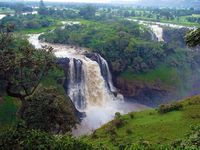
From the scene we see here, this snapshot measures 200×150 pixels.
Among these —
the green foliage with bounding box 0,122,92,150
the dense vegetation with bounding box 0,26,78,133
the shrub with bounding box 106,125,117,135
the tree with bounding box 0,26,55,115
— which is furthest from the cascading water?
the green foliage with bounding box 0,122,92,150

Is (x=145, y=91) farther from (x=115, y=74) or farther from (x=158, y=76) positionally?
(x=115, y=74)

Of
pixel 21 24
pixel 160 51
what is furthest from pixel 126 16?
pixel 160 51

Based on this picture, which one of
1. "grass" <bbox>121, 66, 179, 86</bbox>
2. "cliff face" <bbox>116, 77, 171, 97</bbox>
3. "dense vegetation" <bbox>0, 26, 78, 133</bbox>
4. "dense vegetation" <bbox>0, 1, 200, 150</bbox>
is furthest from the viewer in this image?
"grass" <bbox>121, 66, 179, 86</bbox>

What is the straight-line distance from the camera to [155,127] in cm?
3634

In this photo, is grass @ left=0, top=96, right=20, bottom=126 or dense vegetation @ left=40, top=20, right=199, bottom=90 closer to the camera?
grass @ left=0, top=96, right=20, bottom=126

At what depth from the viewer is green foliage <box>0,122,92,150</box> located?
57.3 ft

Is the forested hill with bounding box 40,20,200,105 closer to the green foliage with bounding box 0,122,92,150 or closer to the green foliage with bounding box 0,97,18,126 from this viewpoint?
the green foliage with bounding box 0,97,18,126

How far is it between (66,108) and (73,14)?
3237 inches

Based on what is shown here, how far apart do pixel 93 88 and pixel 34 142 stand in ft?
119

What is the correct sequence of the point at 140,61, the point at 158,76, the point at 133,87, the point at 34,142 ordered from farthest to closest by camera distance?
the point at 140,61 → the point at 158,76 → the point at 133,87 → the point at 34,142

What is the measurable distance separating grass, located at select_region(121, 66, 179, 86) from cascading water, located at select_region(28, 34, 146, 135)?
3.24 m

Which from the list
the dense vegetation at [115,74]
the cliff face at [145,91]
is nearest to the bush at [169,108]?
the dense vegetation at [115,74]

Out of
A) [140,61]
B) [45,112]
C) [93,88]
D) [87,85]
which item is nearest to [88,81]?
[87,85]

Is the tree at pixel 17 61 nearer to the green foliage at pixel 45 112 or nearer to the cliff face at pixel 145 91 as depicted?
the green foliage at pixel 45 112
